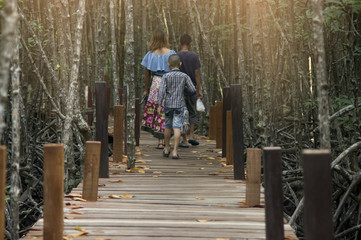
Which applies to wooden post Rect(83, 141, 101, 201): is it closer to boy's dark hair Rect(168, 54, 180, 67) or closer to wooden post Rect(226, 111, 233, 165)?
wooden post Rect(226, 111, 233, 165)

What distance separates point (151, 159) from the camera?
6.80m

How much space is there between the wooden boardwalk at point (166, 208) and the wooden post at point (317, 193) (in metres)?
1.15

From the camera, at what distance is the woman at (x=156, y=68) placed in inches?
274

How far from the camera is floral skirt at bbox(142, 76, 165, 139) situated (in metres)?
7.03

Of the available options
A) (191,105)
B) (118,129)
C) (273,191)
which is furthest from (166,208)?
(191,105)

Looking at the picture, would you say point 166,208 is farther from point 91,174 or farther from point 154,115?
point 154,115

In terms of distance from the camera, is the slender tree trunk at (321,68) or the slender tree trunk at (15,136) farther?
the slender tree trunk at (15,136)

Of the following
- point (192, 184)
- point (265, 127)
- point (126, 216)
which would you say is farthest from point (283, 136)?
point (126, 216)

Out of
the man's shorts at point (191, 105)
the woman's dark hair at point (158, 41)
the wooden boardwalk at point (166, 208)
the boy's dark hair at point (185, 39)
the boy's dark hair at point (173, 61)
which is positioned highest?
the boy's dark hair at point (185, 39)

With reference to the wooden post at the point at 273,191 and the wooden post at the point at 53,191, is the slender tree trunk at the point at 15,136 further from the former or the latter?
the wooden post at the point at 273,191

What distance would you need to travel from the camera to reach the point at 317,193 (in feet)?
7.13

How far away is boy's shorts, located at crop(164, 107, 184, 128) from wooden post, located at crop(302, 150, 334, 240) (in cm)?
438

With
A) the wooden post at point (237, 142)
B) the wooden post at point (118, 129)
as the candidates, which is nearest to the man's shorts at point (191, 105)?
the wooden post at point (118, 129)

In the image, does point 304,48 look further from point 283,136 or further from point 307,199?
point 307,199
